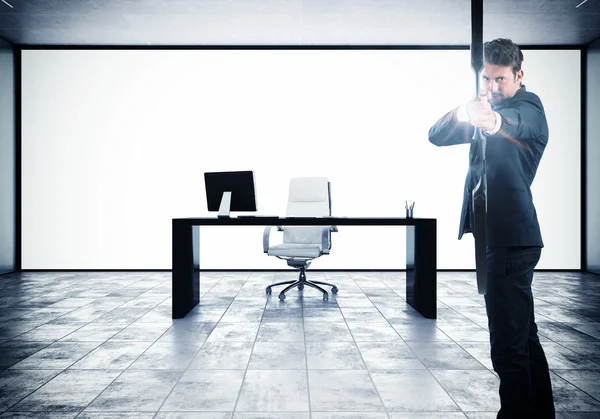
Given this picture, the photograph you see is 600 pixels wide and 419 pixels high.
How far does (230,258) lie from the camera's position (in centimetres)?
637

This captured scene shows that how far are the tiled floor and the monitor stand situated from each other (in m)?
0.82

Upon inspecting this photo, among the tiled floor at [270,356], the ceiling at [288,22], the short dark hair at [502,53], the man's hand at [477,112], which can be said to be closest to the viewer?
the man's hand at [477,112]

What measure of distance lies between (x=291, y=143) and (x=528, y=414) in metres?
5.24

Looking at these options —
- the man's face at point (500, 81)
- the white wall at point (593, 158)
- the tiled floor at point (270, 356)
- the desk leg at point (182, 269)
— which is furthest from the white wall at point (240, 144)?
the man's face at point (500, 81)

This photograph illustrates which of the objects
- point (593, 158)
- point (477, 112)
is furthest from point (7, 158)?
point (593, 158)

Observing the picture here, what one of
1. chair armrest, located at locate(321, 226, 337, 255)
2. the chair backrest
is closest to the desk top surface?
chair armrest, located at locate(321, 226, 337, 255)

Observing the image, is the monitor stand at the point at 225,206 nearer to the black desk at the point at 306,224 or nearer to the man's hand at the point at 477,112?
the black desk at the point at 306,224

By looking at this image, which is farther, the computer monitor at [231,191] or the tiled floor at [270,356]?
the computer monitor at [231,191]

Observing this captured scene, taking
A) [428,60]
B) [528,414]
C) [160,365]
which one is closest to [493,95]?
[528,414]

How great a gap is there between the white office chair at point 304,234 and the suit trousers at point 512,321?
295cm

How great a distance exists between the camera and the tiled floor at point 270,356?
1.91 m

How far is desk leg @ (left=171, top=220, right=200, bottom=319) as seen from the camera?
3559mm

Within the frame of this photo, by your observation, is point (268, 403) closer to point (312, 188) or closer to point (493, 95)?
point (493, 95)

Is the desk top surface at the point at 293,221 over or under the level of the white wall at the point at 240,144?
under
